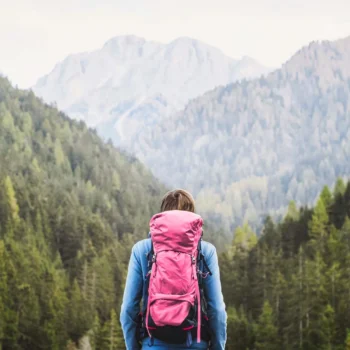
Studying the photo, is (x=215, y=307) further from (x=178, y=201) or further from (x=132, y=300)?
(x=178, y=201)

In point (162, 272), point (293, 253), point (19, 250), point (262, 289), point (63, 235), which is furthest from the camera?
point (63, 235)

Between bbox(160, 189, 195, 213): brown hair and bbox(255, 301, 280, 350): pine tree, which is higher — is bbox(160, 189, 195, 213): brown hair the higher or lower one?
the higher one

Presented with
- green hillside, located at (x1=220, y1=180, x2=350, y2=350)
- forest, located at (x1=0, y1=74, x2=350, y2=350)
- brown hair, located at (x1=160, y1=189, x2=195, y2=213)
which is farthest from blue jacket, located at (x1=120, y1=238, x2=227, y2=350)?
forest, located at (x1=0, y1=74, x2=350, y2=350)

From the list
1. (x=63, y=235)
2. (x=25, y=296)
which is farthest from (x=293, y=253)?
(x=63, y=235)

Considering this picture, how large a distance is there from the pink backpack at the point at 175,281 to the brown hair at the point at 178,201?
0.17 meters

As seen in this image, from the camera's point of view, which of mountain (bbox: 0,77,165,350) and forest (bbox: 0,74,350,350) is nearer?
forest (bbox: 0,74,350,350)

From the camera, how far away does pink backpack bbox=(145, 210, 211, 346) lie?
22.4 ft

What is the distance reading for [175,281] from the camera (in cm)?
685

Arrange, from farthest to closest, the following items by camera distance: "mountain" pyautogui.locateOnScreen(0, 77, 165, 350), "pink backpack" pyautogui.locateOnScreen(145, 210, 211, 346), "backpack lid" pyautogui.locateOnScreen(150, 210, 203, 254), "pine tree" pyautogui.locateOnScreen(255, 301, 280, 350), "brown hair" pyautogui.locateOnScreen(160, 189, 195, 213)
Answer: "mountain" pyautogui.locateOnScreen(0, 77, 165, 350)
"pine tree" pyautogui.locateOnScreen(255, 301, 280, 350)
"brown hair" pyautogui.locateOnScreen(160, 189, 195, 213)
"backpack lid" pyautogui.locateOnScreen(150, 210, 203, 254)
"pink backpack" pyautogui.locateOnScreen(145, 210, 211, 346)

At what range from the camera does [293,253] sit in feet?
381

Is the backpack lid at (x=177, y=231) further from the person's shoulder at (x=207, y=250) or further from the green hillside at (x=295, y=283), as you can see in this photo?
the green hillside at (x=295, y=283)

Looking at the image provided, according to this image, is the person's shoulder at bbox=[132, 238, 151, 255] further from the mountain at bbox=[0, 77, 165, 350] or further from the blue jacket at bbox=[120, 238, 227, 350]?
the mountain at bbox=[0, 77, 165, 350]

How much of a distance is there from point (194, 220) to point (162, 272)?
2.25ft

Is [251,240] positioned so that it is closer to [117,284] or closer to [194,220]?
[117,284]
